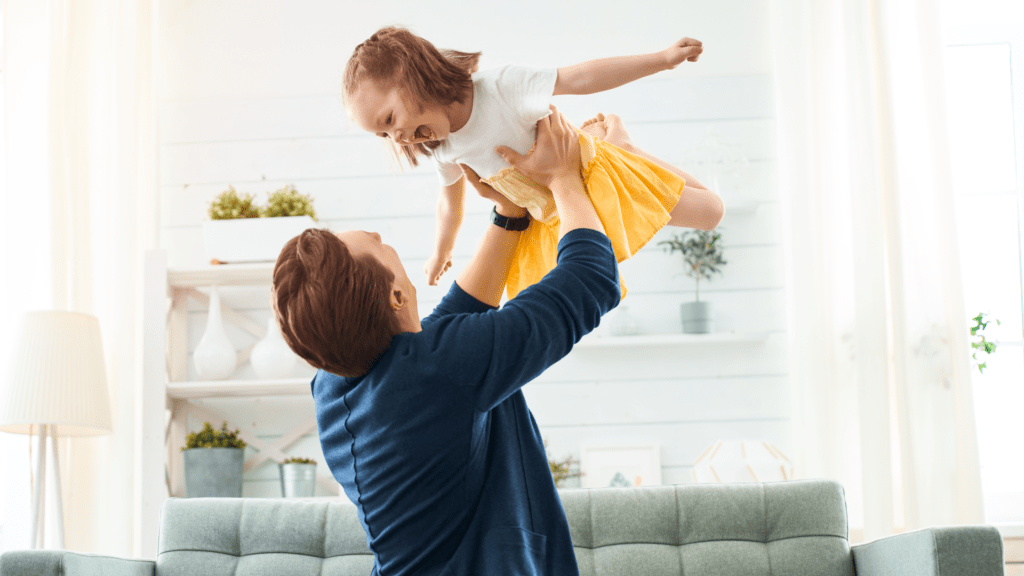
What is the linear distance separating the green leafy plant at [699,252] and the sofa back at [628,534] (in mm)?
1123

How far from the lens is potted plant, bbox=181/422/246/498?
2951mm

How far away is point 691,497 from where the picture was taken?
2.19m

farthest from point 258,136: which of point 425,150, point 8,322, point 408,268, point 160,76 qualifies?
point 425,150

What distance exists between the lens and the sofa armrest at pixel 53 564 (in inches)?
75.5

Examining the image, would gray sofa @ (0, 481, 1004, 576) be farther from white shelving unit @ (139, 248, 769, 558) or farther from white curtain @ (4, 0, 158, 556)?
white curtain @ (4, 0, 158, 556)

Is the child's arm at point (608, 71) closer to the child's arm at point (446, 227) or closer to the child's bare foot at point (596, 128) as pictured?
the child's bare foot at point (596, 128)

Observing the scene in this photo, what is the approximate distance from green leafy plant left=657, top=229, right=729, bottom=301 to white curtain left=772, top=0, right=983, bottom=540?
0.26 meters

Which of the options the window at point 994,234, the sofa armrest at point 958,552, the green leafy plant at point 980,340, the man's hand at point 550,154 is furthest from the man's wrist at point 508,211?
the window at point 994,234

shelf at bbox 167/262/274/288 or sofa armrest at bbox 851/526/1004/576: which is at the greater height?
shelf at bbox 167/262/274/288

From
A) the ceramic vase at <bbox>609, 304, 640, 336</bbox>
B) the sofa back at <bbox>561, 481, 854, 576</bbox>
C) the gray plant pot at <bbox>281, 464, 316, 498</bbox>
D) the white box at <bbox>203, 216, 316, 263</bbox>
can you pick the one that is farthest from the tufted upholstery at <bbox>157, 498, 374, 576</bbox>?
the ceramic vase at <bbox>609, 304, 640, 336</bbox>

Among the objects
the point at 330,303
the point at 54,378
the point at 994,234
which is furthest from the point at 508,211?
the point at 994,234

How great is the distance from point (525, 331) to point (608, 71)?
0.59 meters

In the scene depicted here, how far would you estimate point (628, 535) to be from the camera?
7.09 feet

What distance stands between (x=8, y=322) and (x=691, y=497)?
2302 mm
